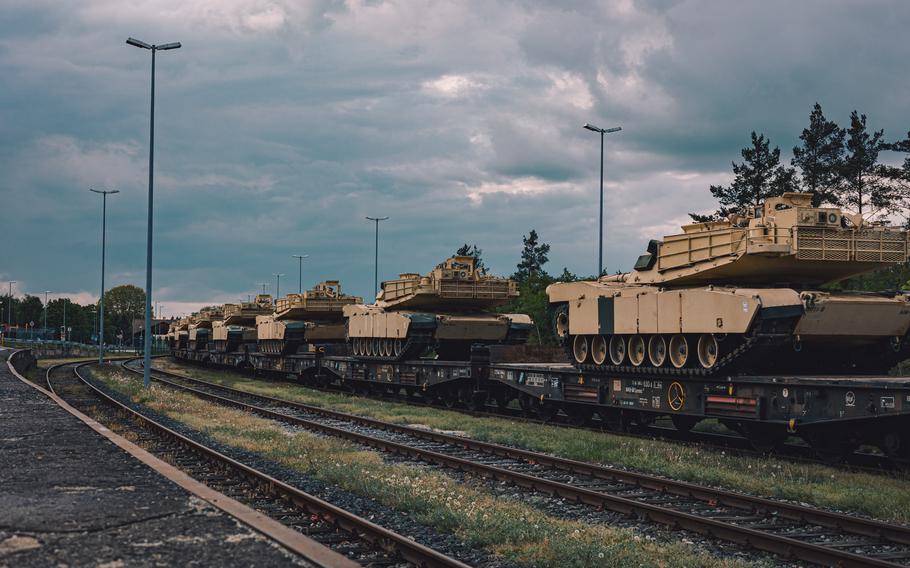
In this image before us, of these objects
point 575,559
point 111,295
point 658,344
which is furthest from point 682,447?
point 111,295

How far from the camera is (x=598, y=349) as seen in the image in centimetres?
2073

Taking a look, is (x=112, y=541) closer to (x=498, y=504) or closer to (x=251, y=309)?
(x=498, y=504)

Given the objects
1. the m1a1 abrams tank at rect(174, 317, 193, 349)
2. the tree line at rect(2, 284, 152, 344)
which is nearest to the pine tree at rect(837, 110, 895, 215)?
the m1a1 abrams tank at rect(174, 317, 193, 349)

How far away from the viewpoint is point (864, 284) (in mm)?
40906

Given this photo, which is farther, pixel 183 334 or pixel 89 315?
pixel 89 315

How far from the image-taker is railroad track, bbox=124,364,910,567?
9688 millimetres

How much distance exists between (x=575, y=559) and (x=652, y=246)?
37.6 feet

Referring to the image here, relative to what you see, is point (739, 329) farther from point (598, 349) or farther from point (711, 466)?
point (598, 349)

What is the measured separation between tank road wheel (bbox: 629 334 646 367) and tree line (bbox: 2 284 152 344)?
164236 millimetres

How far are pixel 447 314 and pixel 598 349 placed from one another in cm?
1021

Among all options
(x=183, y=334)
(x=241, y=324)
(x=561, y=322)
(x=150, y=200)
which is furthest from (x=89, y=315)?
(x=561, y=322)

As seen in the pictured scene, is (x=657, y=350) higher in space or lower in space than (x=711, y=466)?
higher

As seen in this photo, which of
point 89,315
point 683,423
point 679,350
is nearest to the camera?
point 679,350

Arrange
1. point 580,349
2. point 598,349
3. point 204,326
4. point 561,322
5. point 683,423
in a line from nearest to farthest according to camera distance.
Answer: point 683,423
point 598,349
point 580,349
point 561,322
point 204,326
